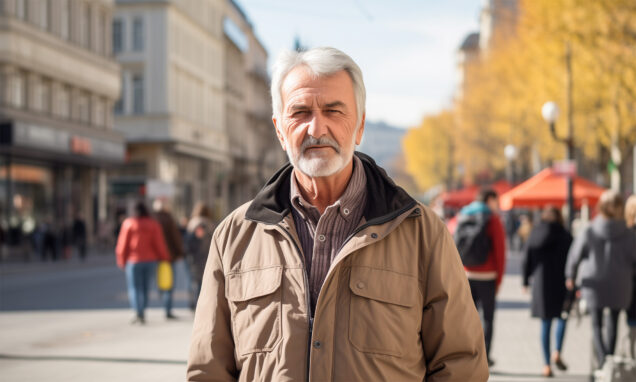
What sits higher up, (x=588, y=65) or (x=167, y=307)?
(x=588, y=65)

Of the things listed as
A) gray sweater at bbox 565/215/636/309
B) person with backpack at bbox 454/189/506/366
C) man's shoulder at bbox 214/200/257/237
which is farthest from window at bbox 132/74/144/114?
man's shoulder at bbox 214/200/257/237

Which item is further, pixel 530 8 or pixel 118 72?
pixel 118 72

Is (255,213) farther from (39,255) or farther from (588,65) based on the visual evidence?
(39,255)

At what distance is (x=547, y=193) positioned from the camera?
2031 centimetres

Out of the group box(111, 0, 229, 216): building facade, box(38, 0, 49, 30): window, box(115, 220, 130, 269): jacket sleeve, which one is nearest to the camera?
box(115, 220, 130, 269): jacket sleeve

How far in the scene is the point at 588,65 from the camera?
30.7 metres

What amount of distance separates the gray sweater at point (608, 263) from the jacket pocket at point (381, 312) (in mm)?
6277

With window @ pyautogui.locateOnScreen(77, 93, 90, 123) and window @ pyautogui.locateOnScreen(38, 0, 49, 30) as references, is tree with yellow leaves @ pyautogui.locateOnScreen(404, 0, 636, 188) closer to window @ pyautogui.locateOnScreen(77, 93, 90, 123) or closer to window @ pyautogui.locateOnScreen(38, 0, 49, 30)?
window @ pyautogui.locateOnScreen(38, 0, 49, 30)

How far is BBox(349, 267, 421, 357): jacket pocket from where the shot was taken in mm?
3039

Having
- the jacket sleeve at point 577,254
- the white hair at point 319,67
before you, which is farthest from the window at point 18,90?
the white hair at point 319,67

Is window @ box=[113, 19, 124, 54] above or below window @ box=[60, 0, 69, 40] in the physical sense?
above

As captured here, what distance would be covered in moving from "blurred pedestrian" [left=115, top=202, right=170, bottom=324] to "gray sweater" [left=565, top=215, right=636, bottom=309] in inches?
294

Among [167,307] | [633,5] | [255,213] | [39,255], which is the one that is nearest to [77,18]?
[39,255]

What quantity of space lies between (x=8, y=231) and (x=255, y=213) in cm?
3199
